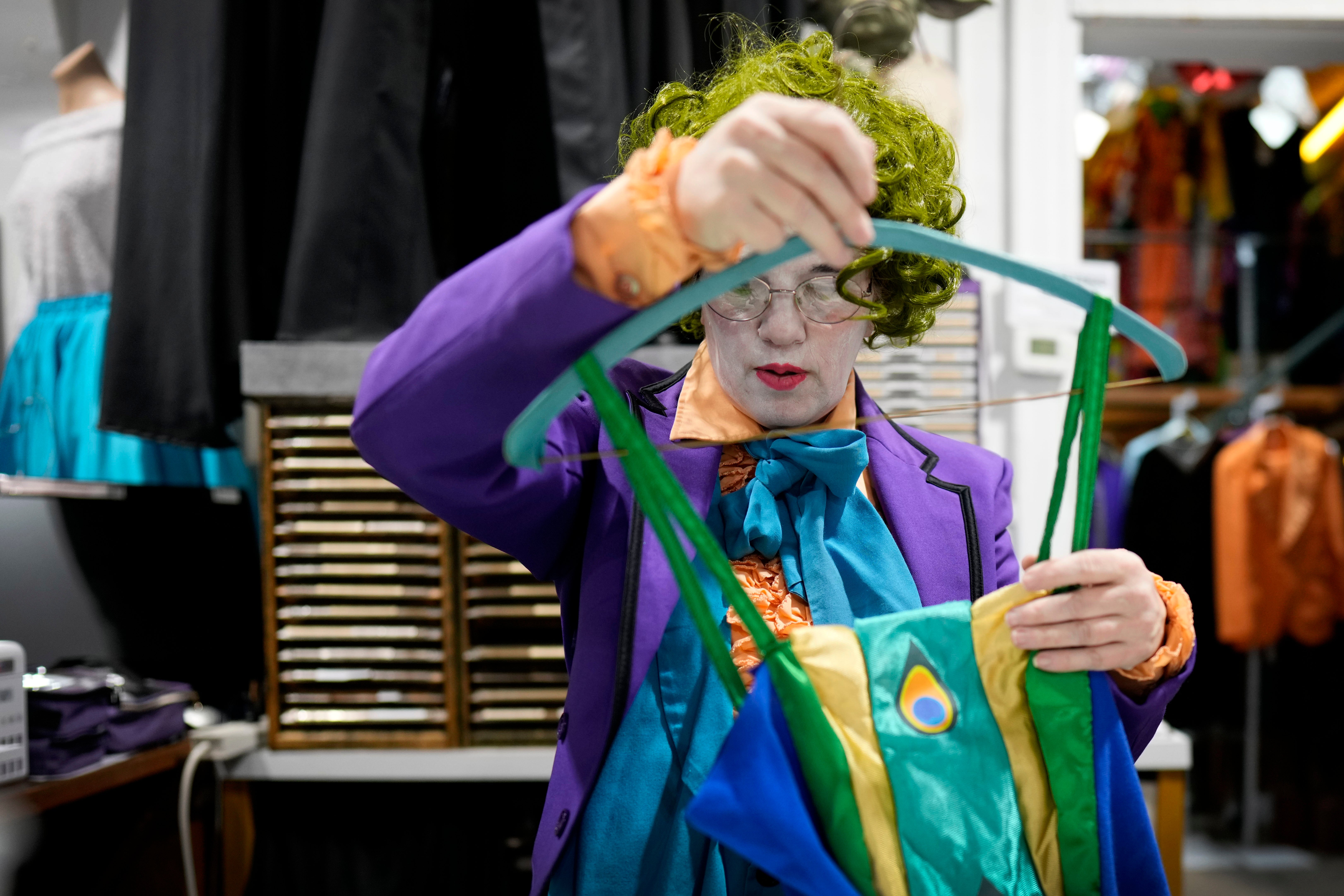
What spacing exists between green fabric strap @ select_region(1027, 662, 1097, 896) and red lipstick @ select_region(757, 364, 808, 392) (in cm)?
33

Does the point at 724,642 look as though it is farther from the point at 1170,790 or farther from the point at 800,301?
the point at 1170,790

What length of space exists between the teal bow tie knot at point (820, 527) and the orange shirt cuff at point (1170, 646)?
0.67 ft

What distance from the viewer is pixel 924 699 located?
638mm

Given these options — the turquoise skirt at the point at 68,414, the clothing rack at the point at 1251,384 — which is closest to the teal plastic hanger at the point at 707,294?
the turquoise skirt at the point at 68,414

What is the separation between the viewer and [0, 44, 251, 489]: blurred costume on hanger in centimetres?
160

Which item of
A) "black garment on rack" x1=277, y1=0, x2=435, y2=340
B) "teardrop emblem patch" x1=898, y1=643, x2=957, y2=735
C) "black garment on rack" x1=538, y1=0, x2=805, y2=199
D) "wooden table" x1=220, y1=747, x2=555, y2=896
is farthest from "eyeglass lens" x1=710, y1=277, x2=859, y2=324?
"wooden table" x1=220, y1=747, x2=555, y2=896

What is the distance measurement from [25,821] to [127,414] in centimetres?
63

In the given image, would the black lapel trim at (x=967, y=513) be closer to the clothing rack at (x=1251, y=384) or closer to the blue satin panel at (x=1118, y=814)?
the blue satin panel at (x=1118, y=814)

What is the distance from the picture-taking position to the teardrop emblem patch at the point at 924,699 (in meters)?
0.63

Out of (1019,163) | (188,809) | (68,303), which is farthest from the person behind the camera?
(1019,163)

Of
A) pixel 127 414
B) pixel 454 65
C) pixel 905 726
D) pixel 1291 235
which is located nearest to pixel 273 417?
pixel 127 414

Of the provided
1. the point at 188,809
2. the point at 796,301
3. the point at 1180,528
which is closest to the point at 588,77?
the point at 796,301

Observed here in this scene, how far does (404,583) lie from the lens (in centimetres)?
148

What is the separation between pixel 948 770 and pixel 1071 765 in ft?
0.28
